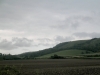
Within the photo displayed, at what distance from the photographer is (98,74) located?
4606cm

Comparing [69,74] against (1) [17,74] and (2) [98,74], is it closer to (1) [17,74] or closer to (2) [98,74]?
(2) [98,74]

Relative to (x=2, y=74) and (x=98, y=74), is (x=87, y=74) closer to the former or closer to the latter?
(x=98, y=74)

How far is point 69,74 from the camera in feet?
152

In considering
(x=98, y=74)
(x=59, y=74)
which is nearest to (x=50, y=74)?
(x=59, y=74)

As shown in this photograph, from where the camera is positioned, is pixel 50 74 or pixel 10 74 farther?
pixel 50 74

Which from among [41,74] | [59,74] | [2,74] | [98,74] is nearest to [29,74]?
[41,74]

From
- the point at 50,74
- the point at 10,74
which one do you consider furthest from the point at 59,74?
the point at 10,74

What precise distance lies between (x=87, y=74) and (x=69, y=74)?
3.83m

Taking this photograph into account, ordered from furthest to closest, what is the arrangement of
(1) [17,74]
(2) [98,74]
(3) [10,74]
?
(2) [98,74], (1) [17,74], (3) [10,74]

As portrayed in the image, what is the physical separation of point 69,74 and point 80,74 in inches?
92.9

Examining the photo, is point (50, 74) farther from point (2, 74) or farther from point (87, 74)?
point (2, 74)

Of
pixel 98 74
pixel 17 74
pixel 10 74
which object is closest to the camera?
pixel 10 74

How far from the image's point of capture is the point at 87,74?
46.5 m

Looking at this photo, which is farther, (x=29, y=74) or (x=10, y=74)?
(x=29, y=74)
